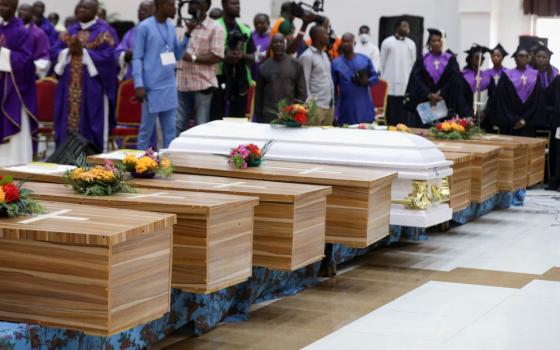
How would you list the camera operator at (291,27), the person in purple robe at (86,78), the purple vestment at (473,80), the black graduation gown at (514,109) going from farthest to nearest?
1. the purple vestment at (473,80)
2. the black graduation gown at (514,109)
3. the camera operator at (291,27)
4. the person in purple robe at (86,78)

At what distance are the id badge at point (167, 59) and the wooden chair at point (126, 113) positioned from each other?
1429 mm

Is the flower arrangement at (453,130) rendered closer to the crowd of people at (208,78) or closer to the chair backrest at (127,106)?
the crowd of people at (208,78)

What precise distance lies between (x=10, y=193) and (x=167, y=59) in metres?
5.19

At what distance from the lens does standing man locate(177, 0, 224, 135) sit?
1026 cm

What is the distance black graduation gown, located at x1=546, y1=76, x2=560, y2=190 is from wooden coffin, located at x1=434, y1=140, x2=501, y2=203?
10.6 feet

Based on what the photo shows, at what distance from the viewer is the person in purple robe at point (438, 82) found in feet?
40.1

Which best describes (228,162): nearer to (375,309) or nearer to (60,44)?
(375,309)

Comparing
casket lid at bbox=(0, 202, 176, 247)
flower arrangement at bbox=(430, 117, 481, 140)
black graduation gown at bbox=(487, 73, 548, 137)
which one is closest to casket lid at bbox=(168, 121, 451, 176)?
flower arrangement at bbox=(430, 117, 481, 140)

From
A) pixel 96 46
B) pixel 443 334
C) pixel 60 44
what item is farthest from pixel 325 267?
pixel 60 44

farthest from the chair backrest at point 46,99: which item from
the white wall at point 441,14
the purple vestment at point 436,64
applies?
the white wall at point 441,14

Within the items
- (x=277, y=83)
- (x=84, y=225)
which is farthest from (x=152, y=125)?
(x=84, y=225)

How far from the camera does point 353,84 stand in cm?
1198

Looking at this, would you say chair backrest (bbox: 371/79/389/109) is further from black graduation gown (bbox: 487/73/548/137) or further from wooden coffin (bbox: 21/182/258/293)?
wooden coffin (bbox: 21/182/258/293)

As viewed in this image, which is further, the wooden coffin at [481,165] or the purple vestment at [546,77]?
the purple vestment at [546,77]
